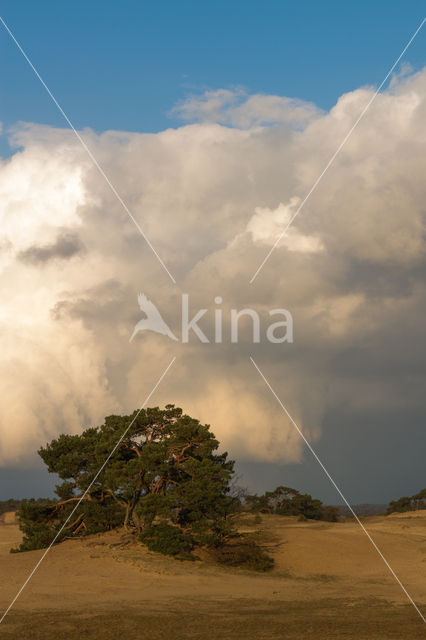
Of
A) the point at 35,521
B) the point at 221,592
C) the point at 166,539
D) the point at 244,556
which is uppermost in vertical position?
the point at 35,521

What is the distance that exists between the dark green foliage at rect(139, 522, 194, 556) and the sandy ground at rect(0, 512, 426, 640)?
1.70ft

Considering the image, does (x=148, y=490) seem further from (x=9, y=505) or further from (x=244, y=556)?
(x=9, y=505)

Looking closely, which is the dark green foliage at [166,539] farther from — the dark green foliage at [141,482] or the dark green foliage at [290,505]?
the dark green foliage at [290,505]

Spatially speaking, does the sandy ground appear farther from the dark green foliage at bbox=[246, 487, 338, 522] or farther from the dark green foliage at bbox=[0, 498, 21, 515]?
the dark green foliage at bbox=[0, 498, 21, 515]

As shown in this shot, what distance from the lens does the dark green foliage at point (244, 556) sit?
27392 mm

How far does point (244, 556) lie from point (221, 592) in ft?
26.1

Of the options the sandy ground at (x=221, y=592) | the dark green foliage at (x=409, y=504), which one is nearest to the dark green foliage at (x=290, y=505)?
the dark green foliage at (x=409, y=504)

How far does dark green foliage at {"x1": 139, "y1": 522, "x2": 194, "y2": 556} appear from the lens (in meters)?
26.6

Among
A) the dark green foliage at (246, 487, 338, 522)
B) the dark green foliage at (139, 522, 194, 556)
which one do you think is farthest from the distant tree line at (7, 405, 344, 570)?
the dark green foliage at (246, 487, 338, 522)

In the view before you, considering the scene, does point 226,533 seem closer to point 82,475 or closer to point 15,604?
point 82,475

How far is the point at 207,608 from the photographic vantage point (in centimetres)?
1670

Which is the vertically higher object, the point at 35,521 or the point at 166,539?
the point at 35,521

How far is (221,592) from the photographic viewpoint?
66.4 feet

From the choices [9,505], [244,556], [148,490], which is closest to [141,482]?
[148,490]
